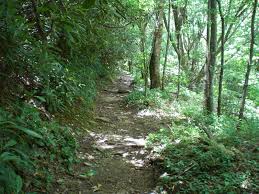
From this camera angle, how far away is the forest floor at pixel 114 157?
4.70 metres

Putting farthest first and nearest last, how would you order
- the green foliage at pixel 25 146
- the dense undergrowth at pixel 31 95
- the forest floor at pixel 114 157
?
the forest floor at pixel 114 157 → the dense undergrowth at pixel 31 95 → the green foliage at pixel 25 146

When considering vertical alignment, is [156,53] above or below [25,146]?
above

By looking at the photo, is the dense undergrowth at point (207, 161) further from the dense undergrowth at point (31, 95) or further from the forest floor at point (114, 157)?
the dense undergrowth at point (31, 95)

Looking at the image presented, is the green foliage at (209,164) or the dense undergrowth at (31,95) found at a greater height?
the dense undergrowth at (31,95)

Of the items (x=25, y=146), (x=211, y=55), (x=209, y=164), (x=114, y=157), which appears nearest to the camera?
(x=25, y=146)

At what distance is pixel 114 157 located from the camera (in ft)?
19.8

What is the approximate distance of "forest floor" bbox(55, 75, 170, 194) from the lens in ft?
15.4

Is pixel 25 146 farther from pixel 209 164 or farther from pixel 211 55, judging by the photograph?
pixel 211 55

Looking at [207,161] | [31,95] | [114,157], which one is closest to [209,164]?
[207,161]

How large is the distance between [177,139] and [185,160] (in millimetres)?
1204

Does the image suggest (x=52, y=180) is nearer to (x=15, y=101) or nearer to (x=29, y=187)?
(x=29, y=187)

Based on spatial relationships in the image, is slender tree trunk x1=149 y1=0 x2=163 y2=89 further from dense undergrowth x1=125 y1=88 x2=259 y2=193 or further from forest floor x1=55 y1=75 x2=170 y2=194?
dense undergrowth x1=125 y1=88 x2=259 y2=193

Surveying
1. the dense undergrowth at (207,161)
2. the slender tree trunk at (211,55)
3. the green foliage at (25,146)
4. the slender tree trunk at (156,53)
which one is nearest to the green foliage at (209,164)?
the dense undergrowth at (207,161)

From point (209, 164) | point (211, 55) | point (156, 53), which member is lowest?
point (209, 164)
